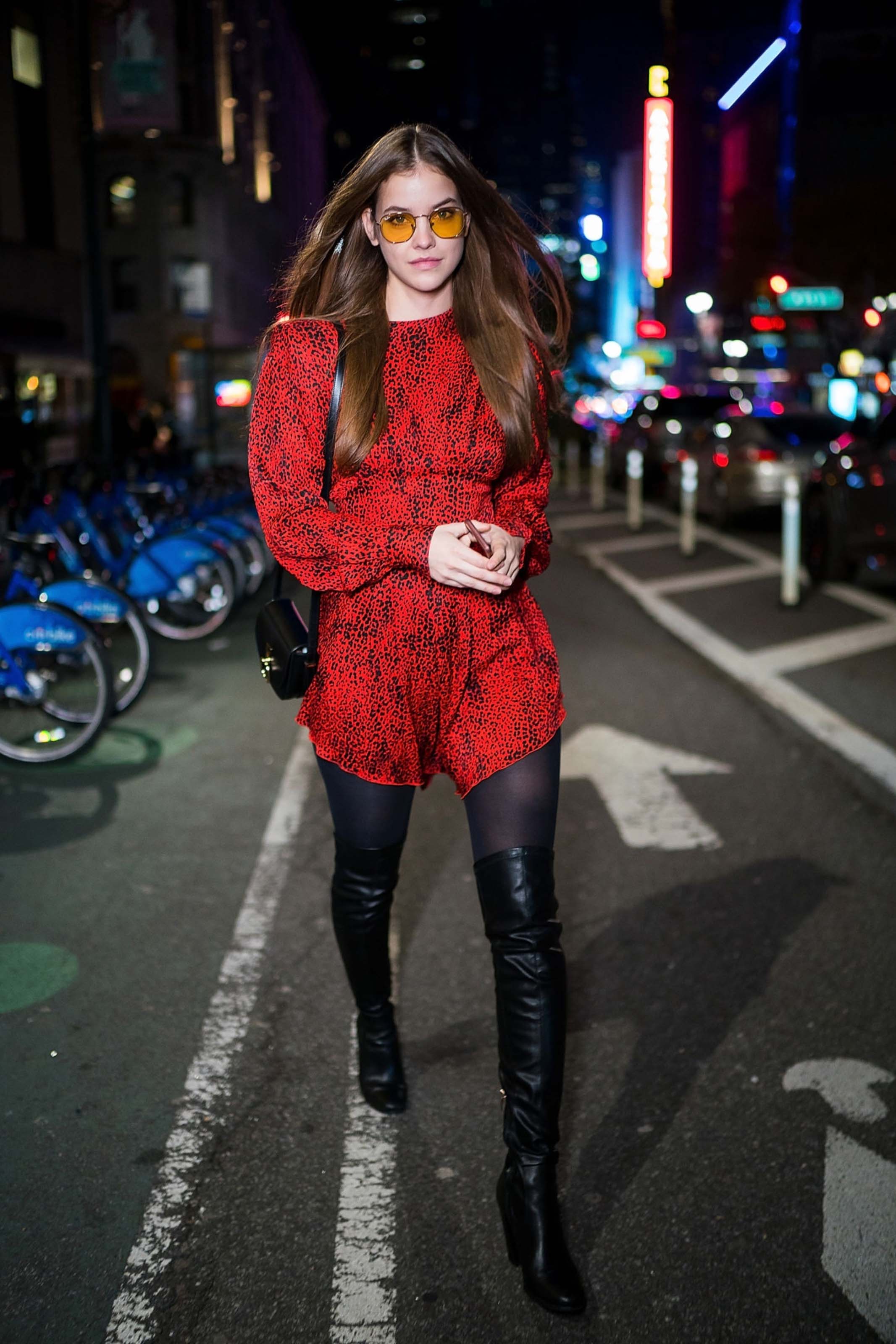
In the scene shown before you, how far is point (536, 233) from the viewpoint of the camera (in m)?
3.02

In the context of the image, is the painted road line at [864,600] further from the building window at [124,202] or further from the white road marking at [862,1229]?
the building window at [124,202]

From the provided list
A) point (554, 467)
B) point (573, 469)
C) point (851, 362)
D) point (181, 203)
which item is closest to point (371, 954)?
point (554, 467)

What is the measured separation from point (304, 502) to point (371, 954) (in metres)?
1.13

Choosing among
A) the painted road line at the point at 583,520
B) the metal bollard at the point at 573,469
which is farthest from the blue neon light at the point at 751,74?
the painted road line at the point at 583,520

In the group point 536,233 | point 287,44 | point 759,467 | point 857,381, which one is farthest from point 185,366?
point 536,233

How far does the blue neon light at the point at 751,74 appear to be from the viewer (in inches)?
2911

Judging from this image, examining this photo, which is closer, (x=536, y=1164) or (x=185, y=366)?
(x=536, y=1164)

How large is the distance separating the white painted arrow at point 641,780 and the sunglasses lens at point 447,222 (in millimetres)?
2980

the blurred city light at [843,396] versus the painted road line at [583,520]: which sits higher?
the blurred city light at [843,396]

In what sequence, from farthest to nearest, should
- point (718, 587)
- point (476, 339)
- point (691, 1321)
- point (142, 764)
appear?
point (718, 587) < point (142, 764) < point (476, 339) < point (691, 1321)

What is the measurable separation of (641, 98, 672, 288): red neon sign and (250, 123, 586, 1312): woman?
69.8 m

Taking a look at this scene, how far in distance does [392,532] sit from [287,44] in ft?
265

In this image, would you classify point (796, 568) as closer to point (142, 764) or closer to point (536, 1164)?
point (142, 764)

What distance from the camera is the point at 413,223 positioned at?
260 cm
